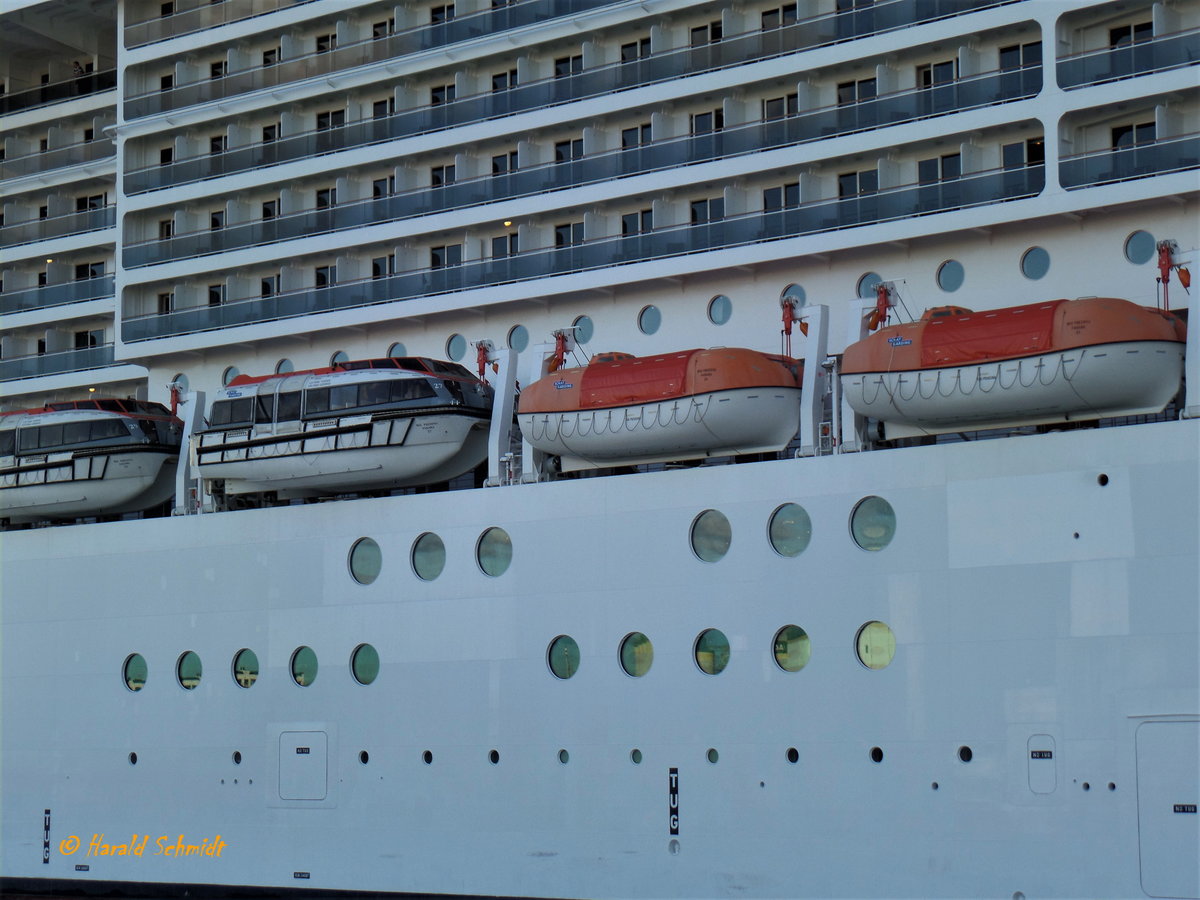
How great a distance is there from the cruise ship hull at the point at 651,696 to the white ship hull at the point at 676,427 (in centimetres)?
46

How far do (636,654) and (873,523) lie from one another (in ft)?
9.27

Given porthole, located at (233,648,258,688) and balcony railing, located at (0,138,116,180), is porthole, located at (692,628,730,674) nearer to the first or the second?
porthole, located at (233,648,258,688)

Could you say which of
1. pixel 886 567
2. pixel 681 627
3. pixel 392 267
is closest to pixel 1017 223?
pixel 886 567

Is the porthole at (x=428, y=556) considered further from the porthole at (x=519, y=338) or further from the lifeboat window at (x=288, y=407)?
the porthole at (x=519, y=338)

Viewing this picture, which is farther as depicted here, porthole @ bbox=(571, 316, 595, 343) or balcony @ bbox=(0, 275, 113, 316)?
balcony @ bbox=(0, 275, 113, 316)

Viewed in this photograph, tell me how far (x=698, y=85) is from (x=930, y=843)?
29.1 feet

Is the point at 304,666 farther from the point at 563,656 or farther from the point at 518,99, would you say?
the point at 518,99

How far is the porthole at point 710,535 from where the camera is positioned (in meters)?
16.0

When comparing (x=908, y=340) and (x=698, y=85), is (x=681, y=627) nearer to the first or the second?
(x=908, y=340)

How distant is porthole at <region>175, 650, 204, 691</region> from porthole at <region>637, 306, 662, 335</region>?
21.9 ft

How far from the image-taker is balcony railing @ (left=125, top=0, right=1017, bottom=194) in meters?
17.8

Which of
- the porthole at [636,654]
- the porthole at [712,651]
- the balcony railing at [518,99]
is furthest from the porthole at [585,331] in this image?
the porthole at [712,651]

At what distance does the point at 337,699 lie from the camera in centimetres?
1809

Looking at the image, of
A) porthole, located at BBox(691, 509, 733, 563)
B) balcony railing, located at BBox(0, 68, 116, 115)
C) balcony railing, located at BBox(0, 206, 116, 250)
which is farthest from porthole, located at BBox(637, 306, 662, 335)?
balcony railing, located at BBox(0, 68, 116, 115)
